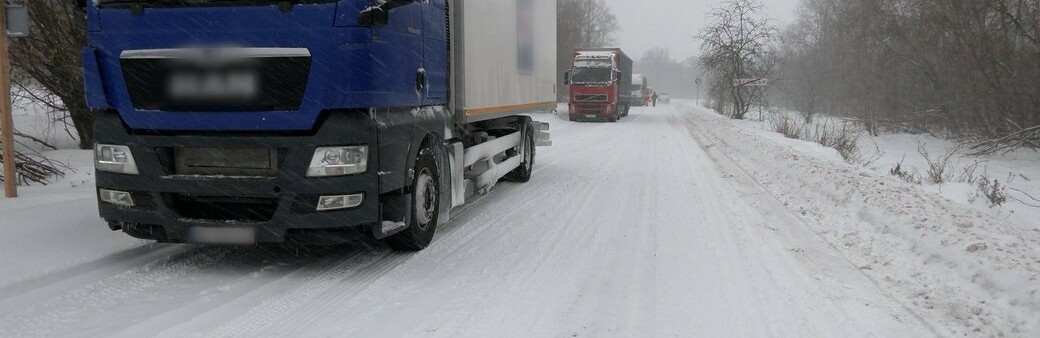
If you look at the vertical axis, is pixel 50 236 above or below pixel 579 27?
below

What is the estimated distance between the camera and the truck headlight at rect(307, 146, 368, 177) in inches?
173

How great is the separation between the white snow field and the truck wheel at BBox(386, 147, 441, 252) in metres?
0.12

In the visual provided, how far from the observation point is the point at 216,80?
4.40 metres

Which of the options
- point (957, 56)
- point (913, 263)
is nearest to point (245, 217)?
point (913, 263)

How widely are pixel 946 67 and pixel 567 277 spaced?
2002 centimetres

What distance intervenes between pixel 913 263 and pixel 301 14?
474cm

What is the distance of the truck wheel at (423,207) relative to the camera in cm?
516

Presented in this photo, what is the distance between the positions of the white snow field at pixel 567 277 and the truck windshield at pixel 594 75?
22.2 m

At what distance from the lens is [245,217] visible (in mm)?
4586

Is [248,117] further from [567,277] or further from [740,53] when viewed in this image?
[740,53]

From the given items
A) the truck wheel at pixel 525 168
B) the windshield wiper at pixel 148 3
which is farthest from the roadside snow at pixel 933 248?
the windshield wiper at pixel 148 3

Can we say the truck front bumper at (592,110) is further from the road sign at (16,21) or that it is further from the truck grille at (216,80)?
the truck grille at (216,80)

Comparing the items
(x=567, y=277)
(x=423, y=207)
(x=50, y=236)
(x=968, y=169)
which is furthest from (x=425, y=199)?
(x=968, y=169)

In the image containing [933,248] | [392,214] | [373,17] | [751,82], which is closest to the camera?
[373,17]
